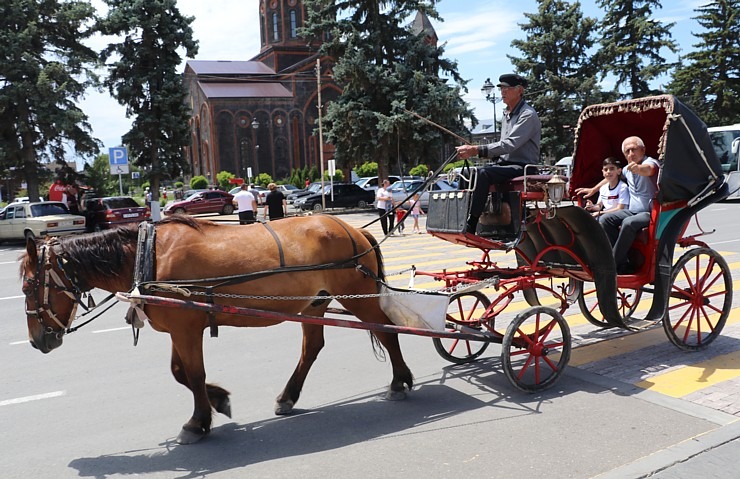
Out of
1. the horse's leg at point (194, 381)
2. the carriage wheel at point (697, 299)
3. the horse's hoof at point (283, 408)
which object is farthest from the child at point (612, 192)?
the horse's leg at point (194, 381)

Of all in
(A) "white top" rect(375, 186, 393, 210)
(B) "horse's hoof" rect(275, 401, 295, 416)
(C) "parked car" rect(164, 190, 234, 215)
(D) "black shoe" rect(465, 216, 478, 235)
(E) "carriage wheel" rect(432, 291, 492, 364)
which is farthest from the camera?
(C) "parked car" rect(164, 190, 234, 215)

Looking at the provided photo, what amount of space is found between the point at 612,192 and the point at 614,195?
4cm

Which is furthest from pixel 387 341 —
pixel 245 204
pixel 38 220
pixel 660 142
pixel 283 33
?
pixel 283 33

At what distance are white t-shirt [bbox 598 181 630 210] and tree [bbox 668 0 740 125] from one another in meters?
42.5

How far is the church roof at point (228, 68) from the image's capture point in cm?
6881

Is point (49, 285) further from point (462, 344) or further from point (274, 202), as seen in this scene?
point (274, 202)

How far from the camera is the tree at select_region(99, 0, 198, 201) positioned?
3472cm

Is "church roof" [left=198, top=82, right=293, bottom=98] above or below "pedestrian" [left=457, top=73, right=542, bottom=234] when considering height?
above

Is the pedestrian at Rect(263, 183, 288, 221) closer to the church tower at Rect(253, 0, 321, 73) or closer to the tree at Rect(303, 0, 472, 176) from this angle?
the tree at Rect(303, 0, 472, 176)

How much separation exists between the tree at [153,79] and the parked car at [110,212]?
11.4 m

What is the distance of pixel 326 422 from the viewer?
4.93 meters

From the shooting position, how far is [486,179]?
557 cm

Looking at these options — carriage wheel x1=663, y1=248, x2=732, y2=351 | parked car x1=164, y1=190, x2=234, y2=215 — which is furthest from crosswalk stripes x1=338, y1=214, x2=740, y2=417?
parked car x1=164, y1=190, x2=234, y2=215

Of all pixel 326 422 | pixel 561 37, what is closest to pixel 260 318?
pixel 326 422
